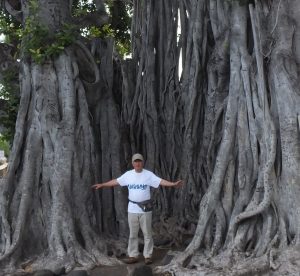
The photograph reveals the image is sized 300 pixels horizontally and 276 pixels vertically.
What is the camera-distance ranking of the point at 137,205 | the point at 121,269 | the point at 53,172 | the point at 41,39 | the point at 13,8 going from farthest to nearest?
the point at 13,8, the point at 41,39, the point at 53,172, the point at 137,205, the point at 121,269

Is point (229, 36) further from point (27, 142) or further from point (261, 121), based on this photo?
point (27, 142)

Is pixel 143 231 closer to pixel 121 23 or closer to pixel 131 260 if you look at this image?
pixel 131 260

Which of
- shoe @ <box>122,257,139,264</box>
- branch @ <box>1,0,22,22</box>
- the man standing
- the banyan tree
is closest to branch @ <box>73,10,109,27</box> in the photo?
the banyan tree

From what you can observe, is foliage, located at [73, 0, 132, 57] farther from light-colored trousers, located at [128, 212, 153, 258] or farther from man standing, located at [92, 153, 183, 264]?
light-colored trousers, located at [128, 212, 153, 258]

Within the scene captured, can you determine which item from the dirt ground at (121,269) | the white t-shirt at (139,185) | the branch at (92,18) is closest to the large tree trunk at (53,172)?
the dirt ground at (121,269)

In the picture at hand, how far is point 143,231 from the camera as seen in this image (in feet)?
15.5

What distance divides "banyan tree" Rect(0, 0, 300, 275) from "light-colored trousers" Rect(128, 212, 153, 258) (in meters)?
0.27

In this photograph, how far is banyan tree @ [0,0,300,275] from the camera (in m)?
4.45

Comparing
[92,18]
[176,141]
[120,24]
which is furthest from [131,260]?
[120,24]

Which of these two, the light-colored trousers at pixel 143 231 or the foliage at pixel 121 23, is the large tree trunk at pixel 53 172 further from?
the foliage at pixel 121 23

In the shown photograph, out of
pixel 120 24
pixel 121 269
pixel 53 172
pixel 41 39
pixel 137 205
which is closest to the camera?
pixel 121 269

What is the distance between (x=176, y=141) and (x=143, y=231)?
2172mm

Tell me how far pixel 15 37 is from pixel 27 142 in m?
1.88

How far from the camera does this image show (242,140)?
191 inches
